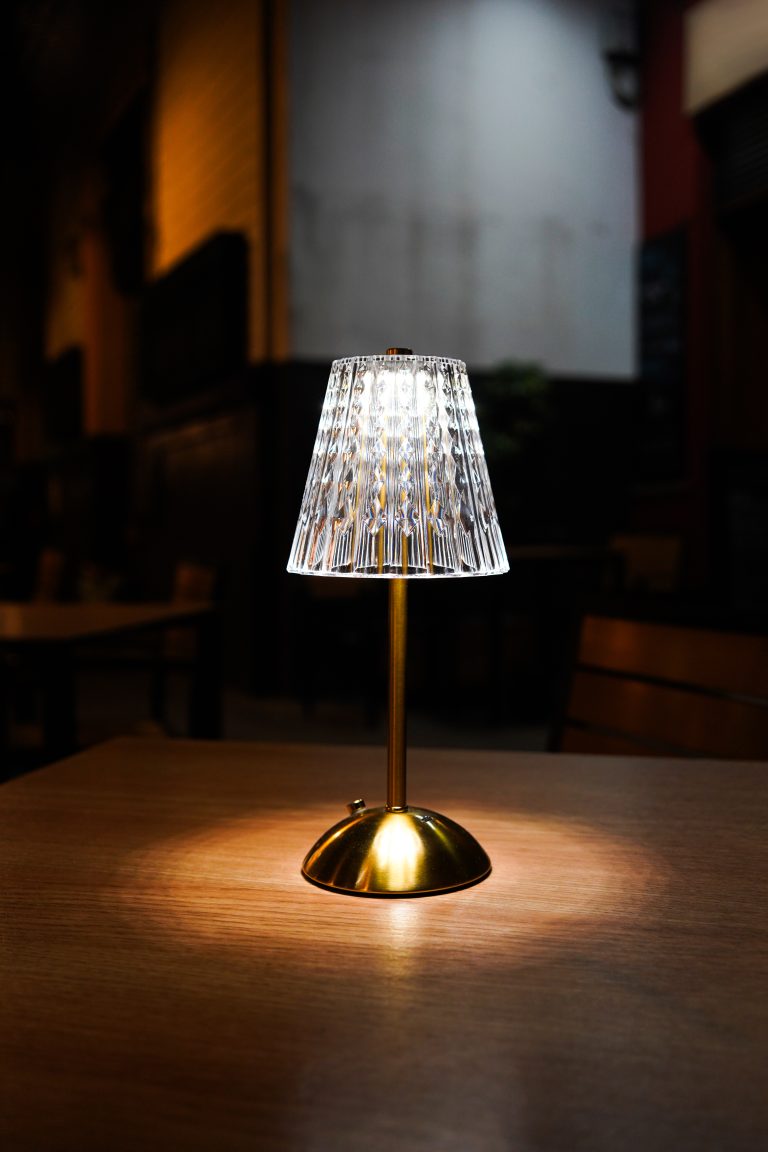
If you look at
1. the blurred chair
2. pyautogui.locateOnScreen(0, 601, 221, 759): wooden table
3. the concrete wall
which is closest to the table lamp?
the blurred chair

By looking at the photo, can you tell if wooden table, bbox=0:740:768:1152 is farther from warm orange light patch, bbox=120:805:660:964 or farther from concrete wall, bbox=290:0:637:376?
concrete wall, bbox=290:0:637:376

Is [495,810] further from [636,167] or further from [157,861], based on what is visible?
[636,167]

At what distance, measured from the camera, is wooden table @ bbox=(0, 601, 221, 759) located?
2408mm

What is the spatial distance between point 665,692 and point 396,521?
0.79 metres

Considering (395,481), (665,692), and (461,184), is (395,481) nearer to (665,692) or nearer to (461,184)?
(665,692)

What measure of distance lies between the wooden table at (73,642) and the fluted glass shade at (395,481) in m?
1.76

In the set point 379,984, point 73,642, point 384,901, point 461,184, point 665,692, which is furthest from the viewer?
point 461,184

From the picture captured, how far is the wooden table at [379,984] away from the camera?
0.48 metres

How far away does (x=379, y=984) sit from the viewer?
60cm

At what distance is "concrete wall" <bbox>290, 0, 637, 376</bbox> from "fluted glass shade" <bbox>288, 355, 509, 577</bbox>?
17.9ft

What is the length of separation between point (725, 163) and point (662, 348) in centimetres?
110

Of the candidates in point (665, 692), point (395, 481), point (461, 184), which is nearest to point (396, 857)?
point (395, 481)

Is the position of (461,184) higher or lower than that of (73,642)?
higher

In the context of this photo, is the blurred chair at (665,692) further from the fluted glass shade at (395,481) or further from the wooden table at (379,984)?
the fluted glass shade at (395,481)
